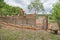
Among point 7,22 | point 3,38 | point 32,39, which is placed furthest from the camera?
point 7,22

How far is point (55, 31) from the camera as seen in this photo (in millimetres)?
13836

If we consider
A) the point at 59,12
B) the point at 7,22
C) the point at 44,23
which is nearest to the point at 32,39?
the point at 7,22

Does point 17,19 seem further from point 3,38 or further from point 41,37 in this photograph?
point 3,38

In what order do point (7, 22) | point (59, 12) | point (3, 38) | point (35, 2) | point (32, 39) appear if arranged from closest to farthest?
point (3, 38) → point (32, 39) → point (7, 22) → point (59, 12) → point (35, 2)

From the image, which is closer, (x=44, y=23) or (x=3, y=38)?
(x=3, y=38)

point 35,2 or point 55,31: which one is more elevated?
point 35,2

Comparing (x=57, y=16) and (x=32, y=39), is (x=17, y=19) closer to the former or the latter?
(x=32, y=39)

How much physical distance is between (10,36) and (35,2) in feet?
107

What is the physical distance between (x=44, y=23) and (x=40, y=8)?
28.8m

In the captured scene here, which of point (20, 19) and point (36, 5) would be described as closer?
point (20, 19)

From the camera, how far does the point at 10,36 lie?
857cm

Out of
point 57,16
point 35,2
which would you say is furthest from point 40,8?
point 57,16

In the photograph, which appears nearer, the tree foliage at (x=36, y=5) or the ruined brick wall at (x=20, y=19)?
the ruined brick wall at (x=20, y=19)

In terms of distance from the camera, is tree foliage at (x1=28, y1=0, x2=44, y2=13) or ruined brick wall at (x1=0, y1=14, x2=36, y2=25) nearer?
ruined brick wall at (x1=0, y1=14, x2=36, y2=25)
